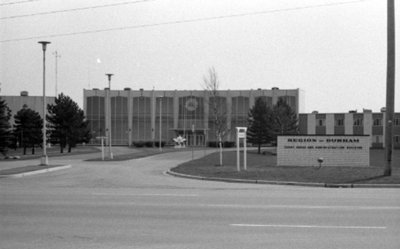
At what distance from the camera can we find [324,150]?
1138 inches

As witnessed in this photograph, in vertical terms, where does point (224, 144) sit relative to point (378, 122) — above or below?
below

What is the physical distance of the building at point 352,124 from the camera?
9162 centimetres

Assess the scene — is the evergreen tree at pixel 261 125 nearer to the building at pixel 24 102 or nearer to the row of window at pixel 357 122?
the row of window at pixel 357 122

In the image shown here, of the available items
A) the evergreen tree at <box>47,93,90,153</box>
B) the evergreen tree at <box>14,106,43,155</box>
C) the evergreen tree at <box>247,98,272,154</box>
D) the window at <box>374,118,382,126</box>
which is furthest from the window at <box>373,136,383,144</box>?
the evergreen tree at <box>14,106,43,155</box>

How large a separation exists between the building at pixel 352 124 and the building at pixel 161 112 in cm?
572

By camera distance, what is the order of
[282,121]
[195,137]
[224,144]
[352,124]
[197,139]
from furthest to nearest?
[197,139] < [195,137] < [352,124] < [224,144] < [282,121]

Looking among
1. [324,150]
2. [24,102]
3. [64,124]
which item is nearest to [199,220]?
[324,150]

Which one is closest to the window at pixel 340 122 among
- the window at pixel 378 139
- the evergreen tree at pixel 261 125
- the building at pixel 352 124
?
the building at pixel 352 124

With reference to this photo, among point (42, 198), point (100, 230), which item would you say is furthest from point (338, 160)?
point (100, 230)

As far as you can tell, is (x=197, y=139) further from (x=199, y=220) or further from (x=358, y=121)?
(x=199, y=220)

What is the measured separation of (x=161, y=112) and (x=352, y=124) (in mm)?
33170

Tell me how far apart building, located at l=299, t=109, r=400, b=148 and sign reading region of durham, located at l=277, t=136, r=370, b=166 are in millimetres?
63912

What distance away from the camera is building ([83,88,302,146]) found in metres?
95.6

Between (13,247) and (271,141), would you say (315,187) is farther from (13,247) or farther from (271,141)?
(271,141)
